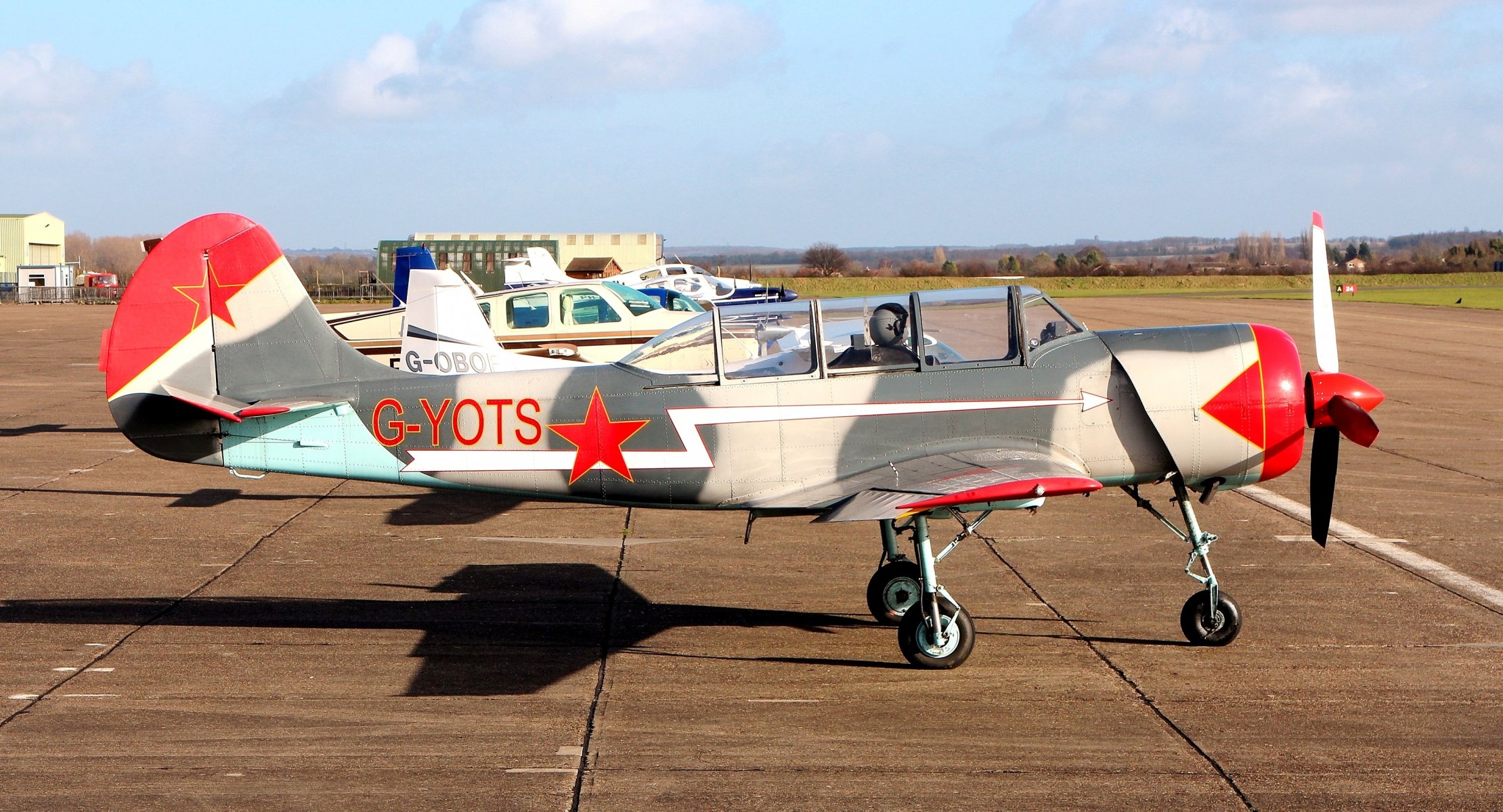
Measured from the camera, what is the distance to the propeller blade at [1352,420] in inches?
306

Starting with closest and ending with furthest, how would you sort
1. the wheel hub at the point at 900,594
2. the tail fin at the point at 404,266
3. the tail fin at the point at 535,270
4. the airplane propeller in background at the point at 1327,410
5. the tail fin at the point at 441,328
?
1. the airplane propeller in background at the point at 1327,410
2. the wheel hub at the point at 900,594
3. the tail fin at the point at 441,328
4. the tail fin at the point at 404,266
5. the tail fin at the point at 535,270

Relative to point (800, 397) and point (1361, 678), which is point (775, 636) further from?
point (1361, 678)

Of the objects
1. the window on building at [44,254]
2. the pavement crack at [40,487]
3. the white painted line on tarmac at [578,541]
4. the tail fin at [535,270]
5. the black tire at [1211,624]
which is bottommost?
the black tire at [1211,624]

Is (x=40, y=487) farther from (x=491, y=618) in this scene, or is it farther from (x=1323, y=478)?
(x=1323, y=478)

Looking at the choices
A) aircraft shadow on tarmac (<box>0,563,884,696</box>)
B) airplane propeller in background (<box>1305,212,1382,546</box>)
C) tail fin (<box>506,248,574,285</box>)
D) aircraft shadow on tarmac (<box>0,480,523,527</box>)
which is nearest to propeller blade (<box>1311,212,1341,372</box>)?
airplane propeller in background (<box>1305,212,1382,546</box>)

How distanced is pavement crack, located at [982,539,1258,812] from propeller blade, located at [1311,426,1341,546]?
5.36ft

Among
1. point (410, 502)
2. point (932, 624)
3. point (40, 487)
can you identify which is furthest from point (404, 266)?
point (932, 624)

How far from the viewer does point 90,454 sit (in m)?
16.6

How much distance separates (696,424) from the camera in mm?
8141

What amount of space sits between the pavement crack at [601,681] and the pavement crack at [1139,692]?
9.89 ft

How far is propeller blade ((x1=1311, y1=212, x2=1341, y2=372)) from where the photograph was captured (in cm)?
866

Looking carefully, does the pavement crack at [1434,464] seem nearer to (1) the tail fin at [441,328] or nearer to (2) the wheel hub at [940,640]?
(2) the wheel hub at [940,640]

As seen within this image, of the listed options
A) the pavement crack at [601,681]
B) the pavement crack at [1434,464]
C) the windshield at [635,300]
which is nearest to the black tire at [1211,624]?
the pavement crack at [601,681]

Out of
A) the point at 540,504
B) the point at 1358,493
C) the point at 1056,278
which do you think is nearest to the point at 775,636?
the point at 540,504
